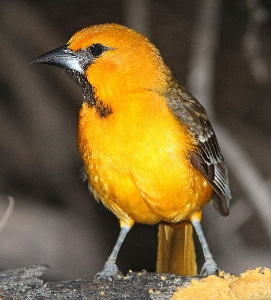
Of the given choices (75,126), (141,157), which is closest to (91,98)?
(141,157)

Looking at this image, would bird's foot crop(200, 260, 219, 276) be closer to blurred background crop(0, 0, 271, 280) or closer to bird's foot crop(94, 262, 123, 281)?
bird's foot crop(94, 262, 123, 281)

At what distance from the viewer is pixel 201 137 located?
5.54m

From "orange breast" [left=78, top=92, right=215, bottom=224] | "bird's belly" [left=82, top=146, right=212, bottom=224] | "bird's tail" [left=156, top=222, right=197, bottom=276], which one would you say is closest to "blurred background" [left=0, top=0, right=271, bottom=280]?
"bird's tail" [left=156, top=222, right=197, bottom=276]

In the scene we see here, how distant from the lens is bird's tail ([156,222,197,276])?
599 cm

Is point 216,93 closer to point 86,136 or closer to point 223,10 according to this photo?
point 223,10

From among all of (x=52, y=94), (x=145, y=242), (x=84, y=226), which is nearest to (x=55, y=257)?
(x=84, y=226)

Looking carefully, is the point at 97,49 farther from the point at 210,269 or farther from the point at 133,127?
the point at 210,269

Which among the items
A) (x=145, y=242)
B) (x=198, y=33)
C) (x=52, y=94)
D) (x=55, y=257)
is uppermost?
(x=198, y=33)

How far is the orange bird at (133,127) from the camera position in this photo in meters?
5.00

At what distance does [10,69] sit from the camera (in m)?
8.44

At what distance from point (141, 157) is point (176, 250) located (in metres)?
1.39

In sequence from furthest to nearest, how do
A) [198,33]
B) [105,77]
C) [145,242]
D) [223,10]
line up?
[223,10] → [145,242] → [198,33] → [105,77]

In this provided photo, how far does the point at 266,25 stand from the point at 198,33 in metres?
1.68

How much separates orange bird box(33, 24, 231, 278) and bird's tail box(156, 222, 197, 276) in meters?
0.52
